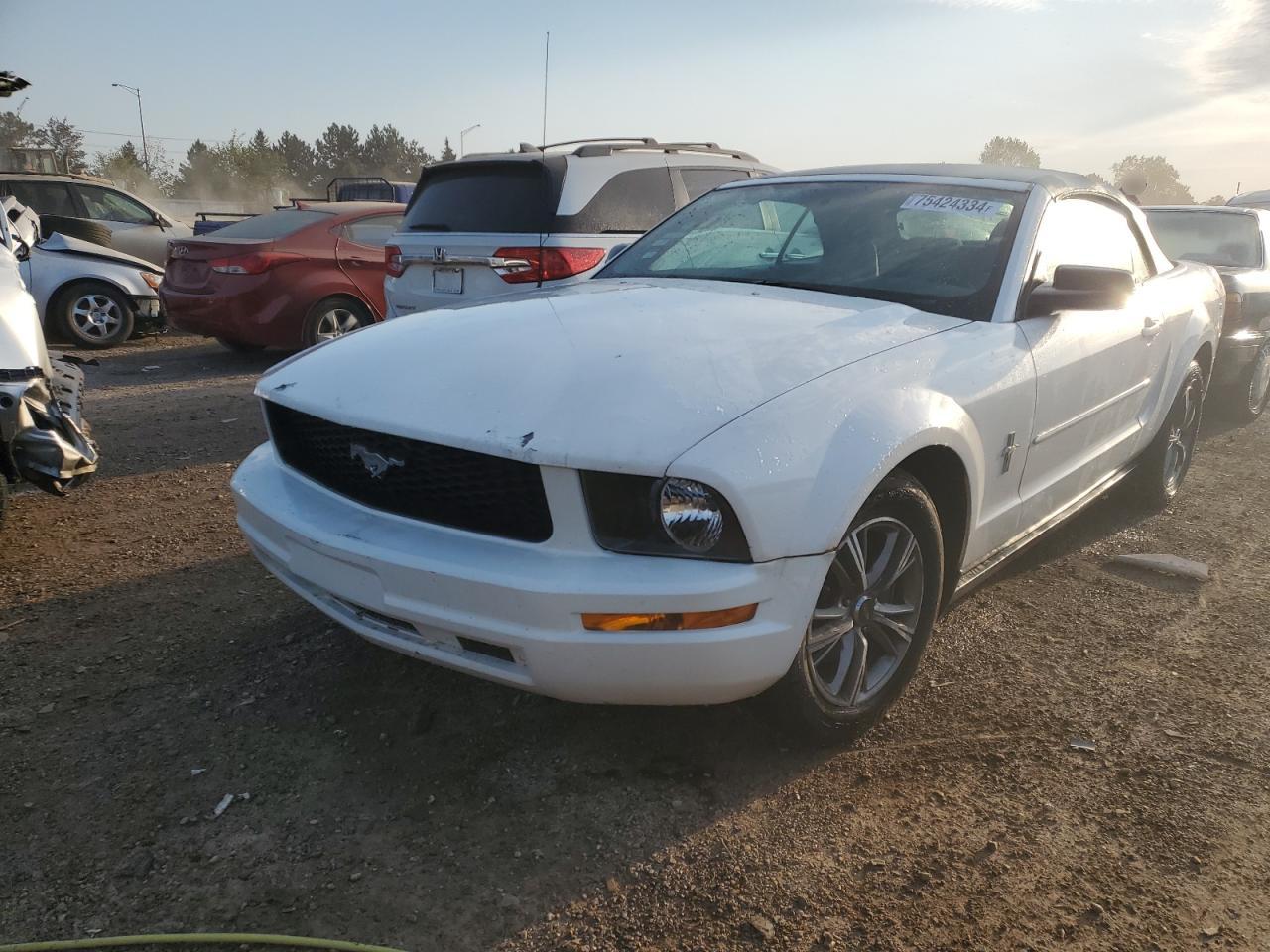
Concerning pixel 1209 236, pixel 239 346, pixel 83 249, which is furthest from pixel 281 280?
pixel 1209 236

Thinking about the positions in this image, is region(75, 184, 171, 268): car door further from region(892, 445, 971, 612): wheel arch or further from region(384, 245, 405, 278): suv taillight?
region(892, 445, 971, 612): wheel arch

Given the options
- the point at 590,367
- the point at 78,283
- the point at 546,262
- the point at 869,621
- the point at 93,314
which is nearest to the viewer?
the point at 590,367

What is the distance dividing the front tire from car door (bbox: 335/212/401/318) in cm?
705

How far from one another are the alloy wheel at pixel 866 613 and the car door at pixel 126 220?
38.4 ft

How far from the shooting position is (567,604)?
6.89 feet

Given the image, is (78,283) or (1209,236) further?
(78,283)

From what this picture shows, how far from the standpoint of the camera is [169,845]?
227 centimetres

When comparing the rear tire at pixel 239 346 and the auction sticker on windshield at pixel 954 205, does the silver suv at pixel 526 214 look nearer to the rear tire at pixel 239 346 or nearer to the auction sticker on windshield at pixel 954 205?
the auction sticker on windshield at pixel 954 205

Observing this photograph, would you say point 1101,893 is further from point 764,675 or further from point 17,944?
point 17,944

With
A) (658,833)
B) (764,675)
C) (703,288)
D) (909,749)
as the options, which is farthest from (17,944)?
(703,288)

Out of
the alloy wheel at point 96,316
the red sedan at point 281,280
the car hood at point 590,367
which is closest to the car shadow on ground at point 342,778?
the car hood at point 590,367

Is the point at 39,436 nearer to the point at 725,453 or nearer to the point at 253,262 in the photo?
the point at 725,453

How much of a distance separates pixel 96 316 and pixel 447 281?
5.65 meters

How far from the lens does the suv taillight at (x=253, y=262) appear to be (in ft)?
27.5
